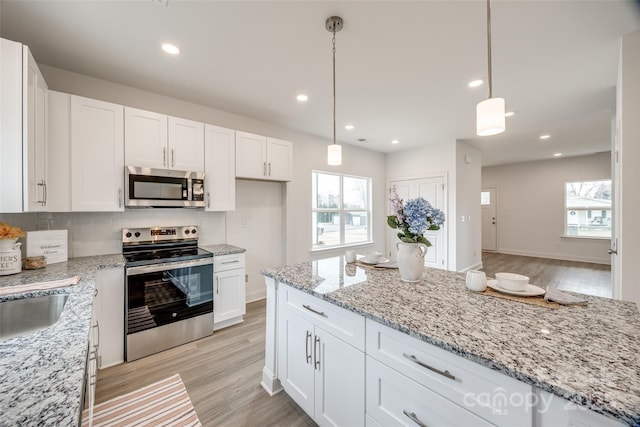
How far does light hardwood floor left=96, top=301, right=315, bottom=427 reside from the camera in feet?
5.72

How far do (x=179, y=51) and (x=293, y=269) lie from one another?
203 centimetres

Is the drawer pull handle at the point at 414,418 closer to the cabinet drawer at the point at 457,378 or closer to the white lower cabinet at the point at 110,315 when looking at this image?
the cabinet drawer at the point at 457,378

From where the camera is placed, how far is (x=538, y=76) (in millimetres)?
2607

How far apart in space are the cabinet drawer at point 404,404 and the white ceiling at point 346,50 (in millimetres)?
2148

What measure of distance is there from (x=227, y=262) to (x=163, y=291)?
66cm

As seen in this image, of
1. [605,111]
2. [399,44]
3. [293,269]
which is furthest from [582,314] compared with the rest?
[605,111]

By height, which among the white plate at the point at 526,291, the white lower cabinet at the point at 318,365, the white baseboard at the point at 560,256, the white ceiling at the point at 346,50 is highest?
the white ceiling at the point at 346,50

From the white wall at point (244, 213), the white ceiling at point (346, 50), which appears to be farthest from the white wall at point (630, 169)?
the white wall at point (244, 213)

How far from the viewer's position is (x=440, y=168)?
4.98m

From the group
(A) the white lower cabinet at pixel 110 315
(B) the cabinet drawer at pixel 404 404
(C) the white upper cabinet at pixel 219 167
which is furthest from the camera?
(C) the white upper cabinet at pixel 219 167

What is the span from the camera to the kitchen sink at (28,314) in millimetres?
1431

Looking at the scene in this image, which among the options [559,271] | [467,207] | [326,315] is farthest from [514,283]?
[559,271]

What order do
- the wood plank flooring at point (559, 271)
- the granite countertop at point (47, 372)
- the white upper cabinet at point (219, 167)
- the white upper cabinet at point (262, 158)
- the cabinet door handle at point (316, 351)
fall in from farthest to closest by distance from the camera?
the wood plank flooring at point (559, 271) < the white upper cabinet at point (262, 158) < the white upper cabinet at point (219, 167) < the cabinet door handle at point (316, 351) < the granite countertop at point (47, 372)

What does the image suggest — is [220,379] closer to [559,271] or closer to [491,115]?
[491,115]
